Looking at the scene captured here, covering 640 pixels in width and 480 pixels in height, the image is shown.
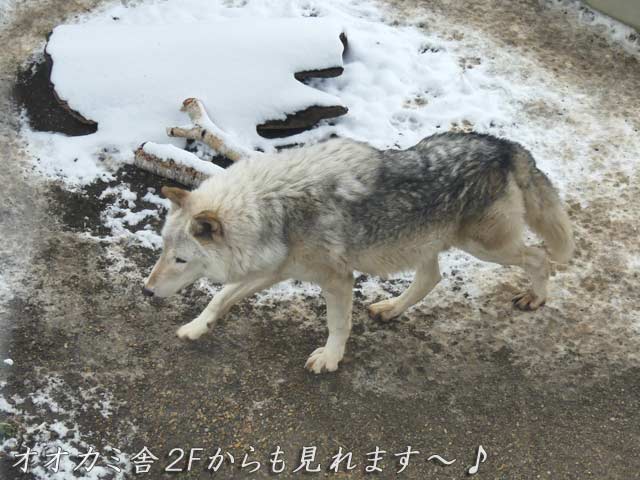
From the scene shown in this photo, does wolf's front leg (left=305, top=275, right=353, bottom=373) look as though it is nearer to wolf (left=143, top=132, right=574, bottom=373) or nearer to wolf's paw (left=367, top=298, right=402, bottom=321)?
wolf (left=143, top=132, right=574, bottom=373)

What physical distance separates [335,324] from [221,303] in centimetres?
87

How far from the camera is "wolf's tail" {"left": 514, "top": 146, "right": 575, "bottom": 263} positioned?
5.21 meters

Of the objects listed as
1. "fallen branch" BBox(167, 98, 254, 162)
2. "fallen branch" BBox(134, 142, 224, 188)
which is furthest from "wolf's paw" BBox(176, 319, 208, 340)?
"fallen branch" BBox(167, 98, 254, 162)

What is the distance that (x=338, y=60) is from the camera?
7.86 m

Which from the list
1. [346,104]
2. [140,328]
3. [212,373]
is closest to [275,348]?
[212,373]

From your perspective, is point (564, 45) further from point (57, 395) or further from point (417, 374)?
point (57, 395)

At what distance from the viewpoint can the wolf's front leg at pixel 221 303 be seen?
197 inches

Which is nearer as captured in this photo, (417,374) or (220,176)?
(220,176)

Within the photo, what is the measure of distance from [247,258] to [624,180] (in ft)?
15.5

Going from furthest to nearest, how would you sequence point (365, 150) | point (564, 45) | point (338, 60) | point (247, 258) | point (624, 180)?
point (564, 45) → point (338, 60) → point (624, 180) → point (365, 150) → point (247, 258)

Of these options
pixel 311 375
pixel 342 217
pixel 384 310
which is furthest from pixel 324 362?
pixel 342 217

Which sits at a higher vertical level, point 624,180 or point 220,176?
point 220,176

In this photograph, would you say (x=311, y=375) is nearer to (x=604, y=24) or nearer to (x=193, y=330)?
(x=193, y=330)

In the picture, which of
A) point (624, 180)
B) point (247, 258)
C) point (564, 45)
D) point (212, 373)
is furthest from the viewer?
point (564, 45)
